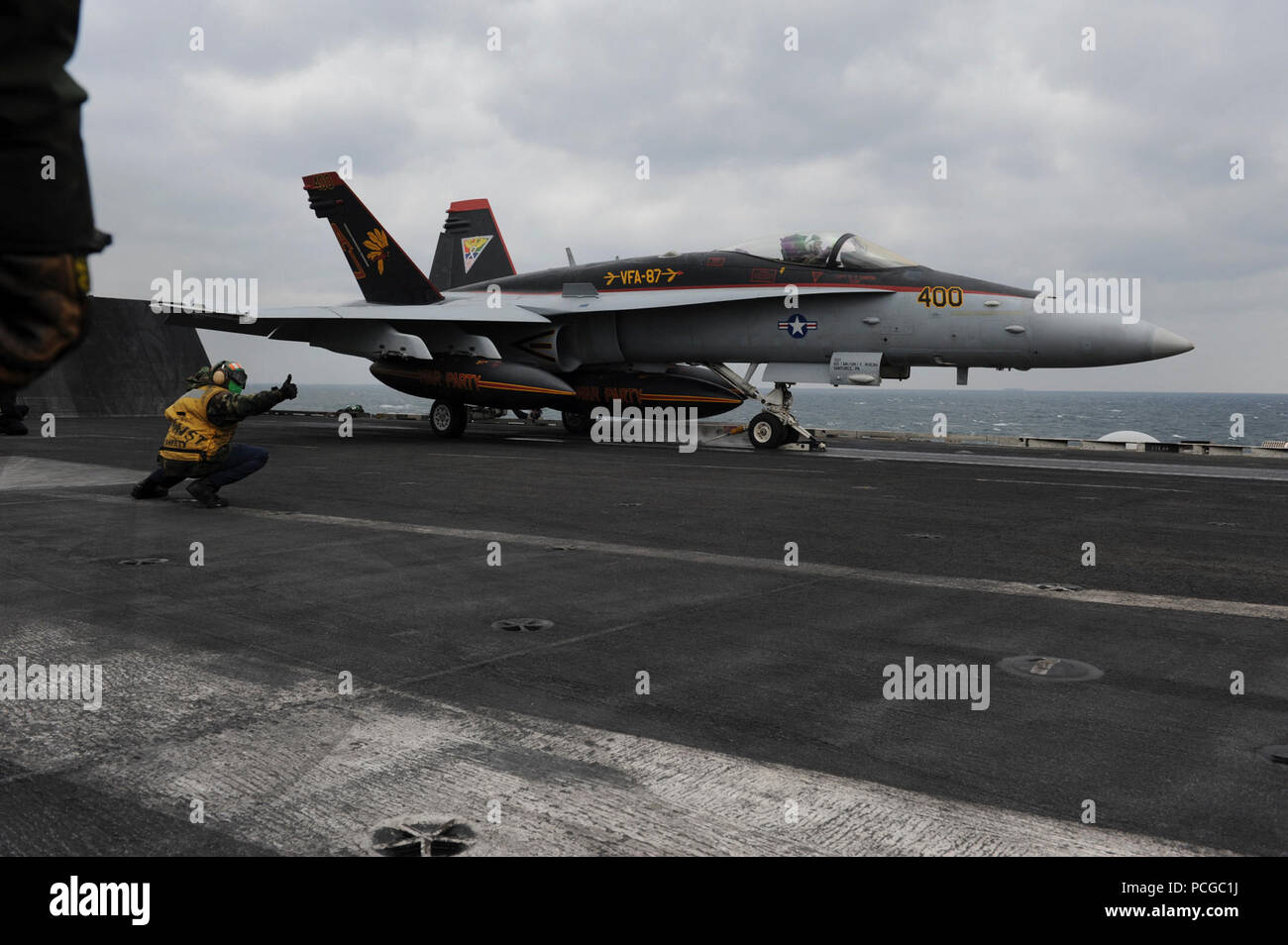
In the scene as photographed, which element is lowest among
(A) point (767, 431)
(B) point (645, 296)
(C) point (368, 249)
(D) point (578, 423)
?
(A) point (767, 431)

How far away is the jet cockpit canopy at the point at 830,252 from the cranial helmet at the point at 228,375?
10.4 metres

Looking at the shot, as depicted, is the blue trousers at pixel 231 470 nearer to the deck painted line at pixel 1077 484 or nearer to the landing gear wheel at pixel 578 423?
the deck painted line at pixel 1077 484

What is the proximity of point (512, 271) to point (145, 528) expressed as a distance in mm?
19941

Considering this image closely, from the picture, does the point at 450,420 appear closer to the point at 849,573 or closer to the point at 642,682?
the point at 849,573

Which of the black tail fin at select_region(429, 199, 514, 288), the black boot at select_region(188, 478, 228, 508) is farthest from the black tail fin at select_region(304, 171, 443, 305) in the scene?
the black boot at select_region(188, 478, 228, 508)

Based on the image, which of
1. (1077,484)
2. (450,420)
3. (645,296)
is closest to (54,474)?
(450,420)

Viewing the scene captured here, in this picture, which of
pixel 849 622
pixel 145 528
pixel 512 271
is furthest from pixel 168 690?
pixel 512 271

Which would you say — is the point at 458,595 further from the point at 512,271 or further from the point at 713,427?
the point at 512,271

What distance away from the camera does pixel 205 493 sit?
9578mm

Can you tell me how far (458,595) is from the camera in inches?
231

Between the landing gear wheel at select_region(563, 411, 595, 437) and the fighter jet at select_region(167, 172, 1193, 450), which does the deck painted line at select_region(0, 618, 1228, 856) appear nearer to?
the fighter jet at select_region(167, 172, 1193, 450)

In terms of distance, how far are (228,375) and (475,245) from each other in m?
18.7

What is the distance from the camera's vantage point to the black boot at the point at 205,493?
377 inches

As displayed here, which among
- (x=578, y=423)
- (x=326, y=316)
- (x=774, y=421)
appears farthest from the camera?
(x=578, y=423)
